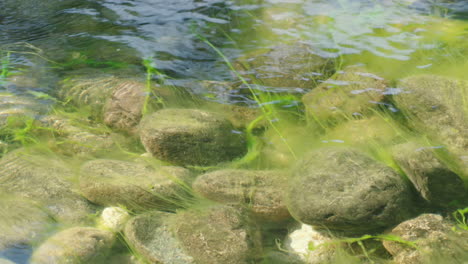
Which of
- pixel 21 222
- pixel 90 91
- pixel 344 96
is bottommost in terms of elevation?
pixel 21 222

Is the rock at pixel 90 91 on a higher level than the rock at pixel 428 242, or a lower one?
higher

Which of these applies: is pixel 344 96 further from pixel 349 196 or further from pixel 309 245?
pixel 309 245

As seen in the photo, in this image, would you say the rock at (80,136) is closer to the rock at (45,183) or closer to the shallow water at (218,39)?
the rock at (45,183)

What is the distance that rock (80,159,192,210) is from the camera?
2.62m

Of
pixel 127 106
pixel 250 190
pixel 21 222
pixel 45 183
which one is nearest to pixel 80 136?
pixel 127 106

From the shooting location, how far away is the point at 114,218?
255cm

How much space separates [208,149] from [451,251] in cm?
155

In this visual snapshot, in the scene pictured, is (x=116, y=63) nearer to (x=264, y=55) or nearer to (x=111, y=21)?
(x=111, y=21)

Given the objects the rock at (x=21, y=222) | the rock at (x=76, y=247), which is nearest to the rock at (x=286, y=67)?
the rock at (x=76, y=247)

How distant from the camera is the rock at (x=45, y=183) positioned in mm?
2650

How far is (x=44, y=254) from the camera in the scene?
228 cm

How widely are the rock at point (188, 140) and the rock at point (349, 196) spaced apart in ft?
2.18

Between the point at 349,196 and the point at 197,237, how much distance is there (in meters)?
0.83

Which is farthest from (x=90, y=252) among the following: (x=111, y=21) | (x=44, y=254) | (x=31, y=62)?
(x=111, y=21)
